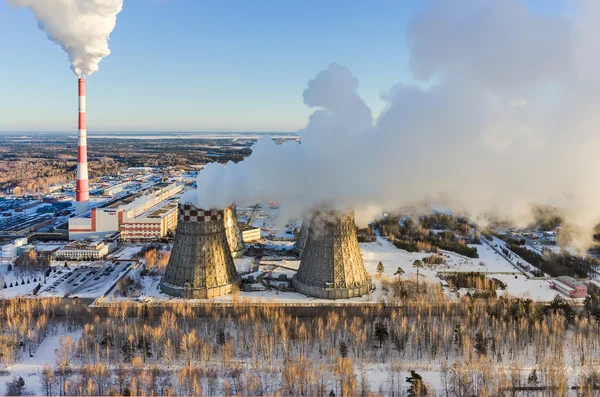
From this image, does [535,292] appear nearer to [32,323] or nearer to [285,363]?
[285,363]

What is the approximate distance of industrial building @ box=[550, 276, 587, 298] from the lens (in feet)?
61.9

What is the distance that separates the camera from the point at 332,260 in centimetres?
1788

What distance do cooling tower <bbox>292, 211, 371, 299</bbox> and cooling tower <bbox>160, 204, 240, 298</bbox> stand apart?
3.79 meters

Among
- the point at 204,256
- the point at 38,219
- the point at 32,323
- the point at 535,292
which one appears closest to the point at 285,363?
the point at 204,256

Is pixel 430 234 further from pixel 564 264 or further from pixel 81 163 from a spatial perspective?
pixel 81 163

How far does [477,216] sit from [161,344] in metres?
10.8

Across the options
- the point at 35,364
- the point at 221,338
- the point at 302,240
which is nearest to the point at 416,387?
the point at 221,338

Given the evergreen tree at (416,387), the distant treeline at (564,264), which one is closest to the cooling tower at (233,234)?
the evergreen tree at (416,387)

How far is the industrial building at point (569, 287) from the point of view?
18.9m

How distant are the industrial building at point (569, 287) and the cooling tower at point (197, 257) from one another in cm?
1510

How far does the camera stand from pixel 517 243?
28922 mm

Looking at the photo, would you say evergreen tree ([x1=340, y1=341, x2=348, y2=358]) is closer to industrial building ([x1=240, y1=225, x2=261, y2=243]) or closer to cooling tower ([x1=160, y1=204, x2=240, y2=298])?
cooling tower ([x1=160, y1=204, x2=240, y2=298])

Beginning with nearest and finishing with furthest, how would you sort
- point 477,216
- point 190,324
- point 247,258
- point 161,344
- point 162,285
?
point 477,216 → point 161,344 → point 190,324 → point 162,285 → point 247,258

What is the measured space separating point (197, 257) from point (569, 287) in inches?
666
